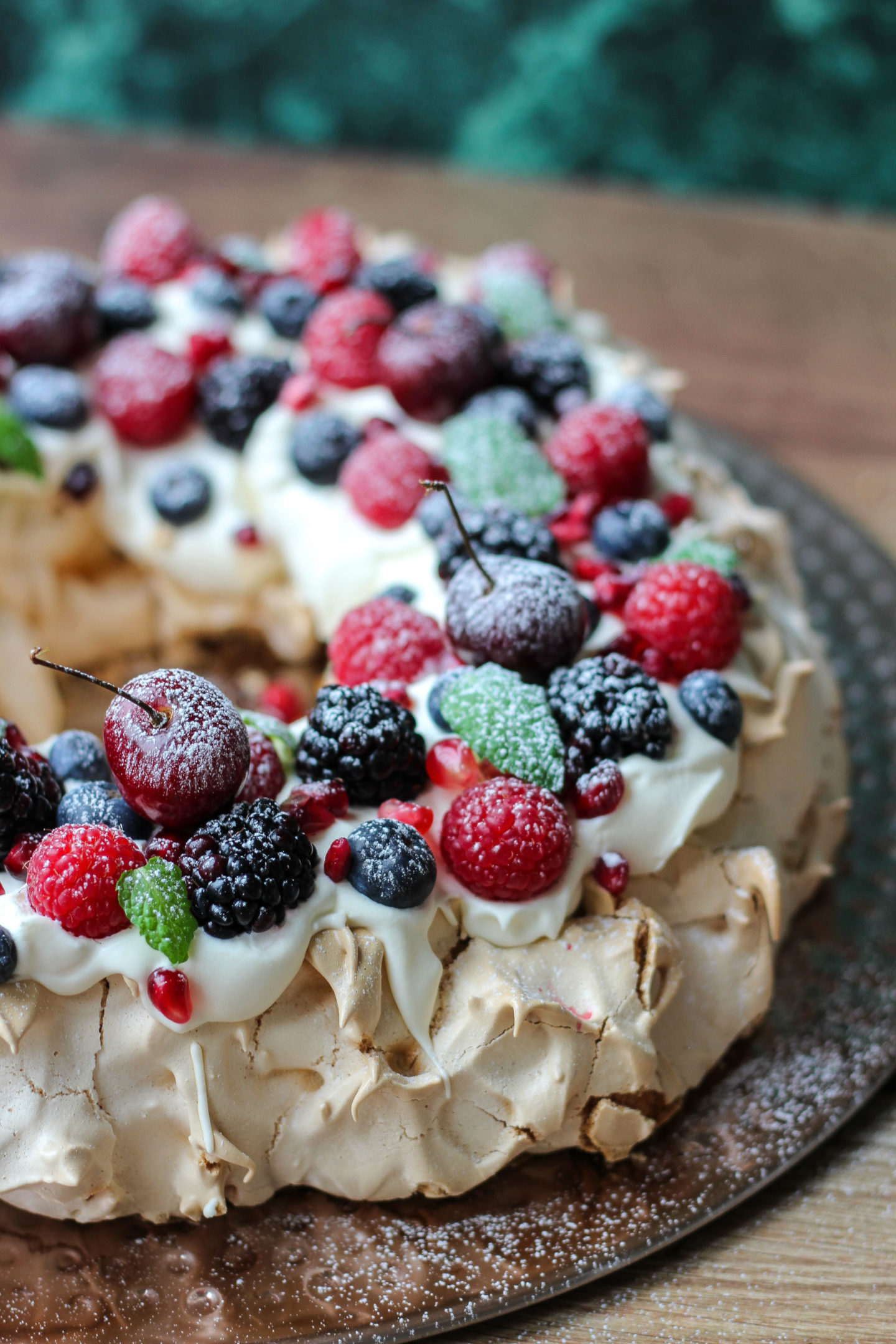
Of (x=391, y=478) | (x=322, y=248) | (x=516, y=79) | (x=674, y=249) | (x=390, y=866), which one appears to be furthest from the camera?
(x=516, y=79)

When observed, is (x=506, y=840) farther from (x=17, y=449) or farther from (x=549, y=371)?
(x=17, y=449)

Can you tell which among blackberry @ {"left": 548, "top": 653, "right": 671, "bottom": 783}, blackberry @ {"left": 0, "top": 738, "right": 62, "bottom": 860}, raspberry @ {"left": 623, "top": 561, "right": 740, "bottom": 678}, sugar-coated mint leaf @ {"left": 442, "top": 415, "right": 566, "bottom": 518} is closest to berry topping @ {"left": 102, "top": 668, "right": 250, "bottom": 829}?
blackberry @ {"left": 0, "top": 738, "right": 62, "bottom": 860}

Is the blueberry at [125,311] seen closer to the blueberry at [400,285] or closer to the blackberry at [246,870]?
the blueberry at [400,285]

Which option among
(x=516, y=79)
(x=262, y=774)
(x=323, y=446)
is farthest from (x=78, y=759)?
(x=516, y=79)

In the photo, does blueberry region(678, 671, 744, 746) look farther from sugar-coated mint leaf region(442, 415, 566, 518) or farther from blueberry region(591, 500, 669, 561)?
sugar-coated mint leaf region(442, 415, 566, 518)

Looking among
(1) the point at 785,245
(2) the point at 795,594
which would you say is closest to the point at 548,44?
(1) the point at 785,245
